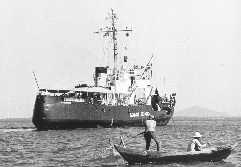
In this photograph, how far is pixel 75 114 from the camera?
56.8m

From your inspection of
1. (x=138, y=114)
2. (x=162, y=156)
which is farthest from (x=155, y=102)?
(x=162, y=156)

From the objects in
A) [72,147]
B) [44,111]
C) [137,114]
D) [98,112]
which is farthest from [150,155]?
[137,114]

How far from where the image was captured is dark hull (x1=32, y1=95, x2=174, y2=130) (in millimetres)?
55156

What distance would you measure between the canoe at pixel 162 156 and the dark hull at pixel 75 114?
3118 centimetres

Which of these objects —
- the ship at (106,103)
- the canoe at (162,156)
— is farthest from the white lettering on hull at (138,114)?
the canoe at (162,156)

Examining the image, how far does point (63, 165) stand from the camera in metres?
25.5

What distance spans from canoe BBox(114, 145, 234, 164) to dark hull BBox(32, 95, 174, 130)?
31.2 metres

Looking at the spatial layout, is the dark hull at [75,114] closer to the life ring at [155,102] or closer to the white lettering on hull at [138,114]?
the white lettering on hull at [138,114]

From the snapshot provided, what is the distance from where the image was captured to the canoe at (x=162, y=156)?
24469mm

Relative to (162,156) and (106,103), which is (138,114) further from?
(162,156)

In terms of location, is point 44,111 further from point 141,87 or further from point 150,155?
point 150,155

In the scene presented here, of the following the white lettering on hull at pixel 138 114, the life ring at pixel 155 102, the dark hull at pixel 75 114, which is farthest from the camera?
the life ring at pixel 155 102

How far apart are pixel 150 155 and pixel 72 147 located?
12684 millimetres

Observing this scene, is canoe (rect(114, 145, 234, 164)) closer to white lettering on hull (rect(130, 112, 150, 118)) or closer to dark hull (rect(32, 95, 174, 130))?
dark hull (rect(32, 95, 174, 130))
